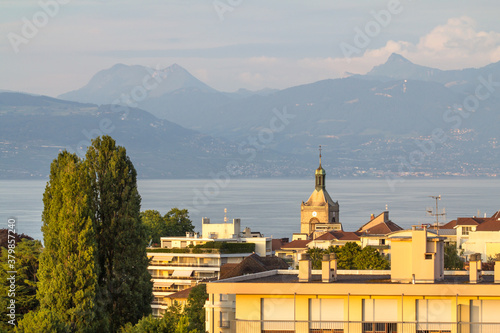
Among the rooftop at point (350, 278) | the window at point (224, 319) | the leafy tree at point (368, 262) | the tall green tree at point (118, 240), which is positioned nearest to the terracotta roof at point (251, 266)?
the leafy tree at point (368, 262)

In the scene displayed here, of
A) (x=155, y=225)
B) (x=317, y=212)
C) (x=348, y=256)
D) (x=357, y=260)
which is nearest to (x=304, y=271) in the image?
(x=357, y=260)

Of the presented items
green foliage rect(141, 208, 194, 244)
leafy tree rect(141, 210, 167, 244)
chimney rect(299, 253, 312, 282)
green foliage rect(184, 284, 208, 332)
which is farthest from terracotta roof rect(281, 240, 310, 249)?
chimney rect(299, 253, 312, 282)

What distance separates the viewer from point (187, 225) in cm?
11344

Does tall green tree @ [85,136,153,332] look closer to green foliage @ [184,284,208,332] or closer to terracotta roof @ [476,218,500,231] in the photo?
green foliage @ [184,284,208,332]

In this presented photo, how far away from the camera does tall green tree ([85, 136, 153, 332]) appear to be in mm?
35281

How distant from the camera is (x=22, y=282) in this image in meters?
41.7

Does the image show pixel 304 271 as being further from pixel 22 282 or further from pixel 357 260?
pixel 357 260

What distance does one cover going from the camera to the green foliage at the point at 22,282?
128 ft

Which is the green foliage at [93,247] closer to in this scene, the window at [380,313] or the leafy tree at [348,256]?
the window at [380,313]

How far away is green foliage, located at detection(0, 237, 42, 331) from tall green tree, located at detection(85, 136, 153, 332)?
4126mm

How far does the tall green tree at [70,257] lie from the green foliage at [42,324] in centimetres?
74

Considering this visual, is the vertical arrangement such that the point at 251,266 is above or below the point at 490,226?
below

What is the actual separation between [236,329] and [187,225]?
9008 centimetres

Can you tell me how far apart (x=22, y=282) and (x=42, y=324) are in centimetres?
1254
